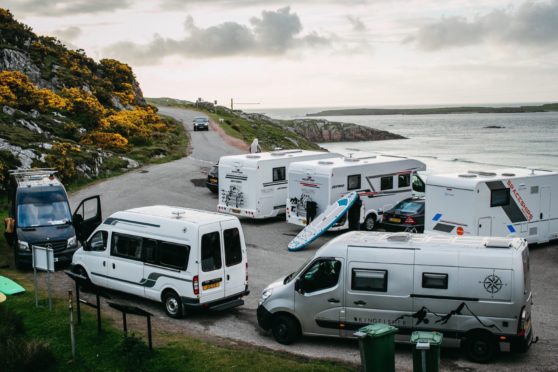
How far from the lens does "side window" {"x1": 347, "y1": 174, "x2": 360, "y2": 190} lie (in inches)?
973

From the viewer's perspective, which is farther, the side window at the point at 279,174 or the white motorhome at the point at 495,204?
the side window at the point at 279,174

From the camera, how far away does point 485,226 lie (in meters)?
20.6

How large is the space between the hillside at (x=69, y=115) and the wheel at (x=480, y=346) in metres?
23.5

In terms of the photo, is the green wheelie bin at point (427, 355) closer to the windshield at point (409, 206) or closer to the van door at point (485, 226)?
the van door at point (485, 226)

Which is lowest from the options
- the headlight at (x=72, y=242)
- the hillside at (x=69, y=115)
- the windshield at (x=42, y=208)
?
the headlight at (x=72, y=242)

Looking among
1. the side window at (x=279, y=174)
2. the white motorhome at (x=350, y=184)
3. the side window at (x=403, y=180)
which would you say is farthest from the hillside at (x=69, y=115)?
the side window at (x=403, y=180)

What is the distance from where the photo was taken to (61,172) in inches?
1313

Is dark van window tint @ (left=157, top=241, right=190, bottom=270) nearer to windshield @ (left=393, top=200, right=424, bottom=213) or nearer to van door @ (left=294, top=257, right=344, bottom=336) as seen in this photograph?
van door @ (left=294, top=257, right=344, bottom=336)

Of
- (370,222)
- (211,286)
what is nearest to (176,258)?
(211,286)

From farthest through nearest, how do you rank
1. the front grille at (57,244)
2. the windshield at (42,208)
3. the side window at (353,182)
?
1. the side window at (353,182)
2. the windshield at (42,208)
3. the front grille at (57,244)

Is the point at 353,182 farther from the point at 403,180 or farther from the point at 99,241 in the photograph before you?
the point at 99,241

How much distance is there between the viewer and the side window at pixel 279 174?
87.6 ft

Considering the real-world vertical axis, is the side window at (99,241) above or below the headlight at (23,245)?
above

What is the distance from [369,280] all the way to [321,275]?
1.00m
